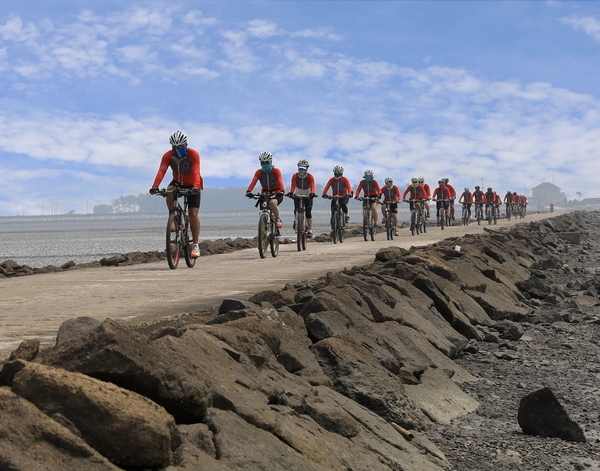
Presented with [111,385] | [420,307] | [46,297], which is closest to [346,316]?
[420,307]

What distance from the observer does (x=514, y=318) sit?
12.8 meters

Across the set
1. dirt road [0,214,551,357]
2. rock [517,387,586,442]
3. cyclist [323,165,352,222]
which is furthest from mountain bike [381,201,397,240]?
rock [517,387,586,442]

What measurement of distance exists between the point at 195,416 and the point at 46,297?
5.70 m

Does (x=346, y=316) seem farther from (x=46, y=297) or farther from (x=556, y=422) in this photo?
(x=46, y=297)

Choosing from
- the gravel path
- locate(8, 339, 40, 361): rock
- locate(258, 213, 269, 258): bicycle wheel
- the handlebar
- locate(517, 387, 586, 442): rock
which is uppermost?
the handlebar

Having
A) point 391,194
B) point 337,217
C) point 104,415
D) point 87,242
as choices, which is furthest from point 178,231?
point 87,242

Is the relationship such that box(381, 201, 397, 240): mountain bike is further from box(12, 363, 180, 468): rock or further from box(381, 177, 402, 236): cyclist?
box(12, 363, 180, 468): rock

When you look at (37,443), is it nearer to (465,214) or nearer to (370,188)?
(370,188)

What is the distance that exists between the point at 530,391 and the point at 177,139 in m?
7.48

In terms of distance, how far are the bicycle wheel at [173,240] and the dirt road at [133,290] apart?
20 centimetres

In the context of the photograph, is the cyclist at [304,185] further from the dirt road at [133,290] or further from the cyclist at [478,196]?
the cyclist at [478,196]

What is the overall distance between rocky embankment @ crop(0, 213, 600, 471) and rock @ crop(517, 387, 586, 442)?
0.07 meters

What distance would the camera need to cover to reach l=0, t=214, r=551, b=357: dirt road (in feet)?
24.2

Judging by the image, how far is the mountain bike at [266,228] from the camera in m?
16.7
